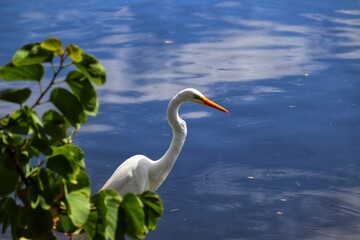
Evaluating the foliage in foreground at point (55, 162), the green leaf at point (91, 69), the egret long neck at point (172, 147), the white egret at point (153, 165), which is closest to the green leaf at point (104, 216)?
the foliage in foreground at point (55, 162)

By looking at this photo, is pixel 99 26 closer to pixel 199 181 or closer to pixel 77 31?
pixel 77 31

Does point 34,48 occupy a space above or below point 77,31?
above

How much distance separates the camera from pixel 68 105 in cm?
77

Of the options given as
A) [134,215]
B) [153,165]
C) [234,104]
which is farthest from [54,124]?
[234,104]

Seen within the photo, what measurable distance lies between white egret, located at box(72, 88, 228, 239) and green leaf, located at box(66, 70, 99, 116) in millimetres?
1990

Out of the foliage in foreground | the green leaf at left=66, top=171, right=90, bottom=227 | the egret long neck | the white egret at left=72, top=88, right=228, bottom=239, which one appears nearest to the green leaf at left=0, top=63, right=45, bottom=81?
the foliage in foreground

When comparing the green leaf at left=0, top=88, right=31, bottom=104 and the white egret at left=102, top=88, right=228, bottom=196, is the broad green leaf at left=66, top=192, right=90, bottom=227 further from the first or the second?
the white egret at left=102, top=88, right=228, bottom=196

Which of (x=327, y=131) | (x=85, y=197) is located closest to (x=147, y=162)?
(x=327, y=131)

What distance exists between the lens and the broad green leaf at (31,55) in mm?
753

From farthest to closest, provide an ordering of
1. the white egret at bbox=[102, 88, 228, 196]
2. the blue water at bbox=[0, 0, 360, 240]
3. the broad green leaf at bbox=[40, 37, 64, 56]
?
the blue water at bbox=[0, 0, 360, 240], the white egret at bbox=[102, 88, 228, 196], the broad green leaf at bbox=[40, 37, 64, 56]

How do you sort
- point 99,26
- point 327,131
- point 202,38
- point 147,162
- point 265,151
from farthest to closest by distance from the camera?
point 99,26, point 202,38, point 327,131, point 265,151, point 147,162

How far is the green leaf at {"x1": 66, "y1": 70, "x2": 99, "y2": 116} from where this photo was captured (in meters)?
0.77

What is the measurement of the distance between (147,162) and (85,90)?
211cm

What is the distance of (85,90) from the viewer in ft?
2.52
